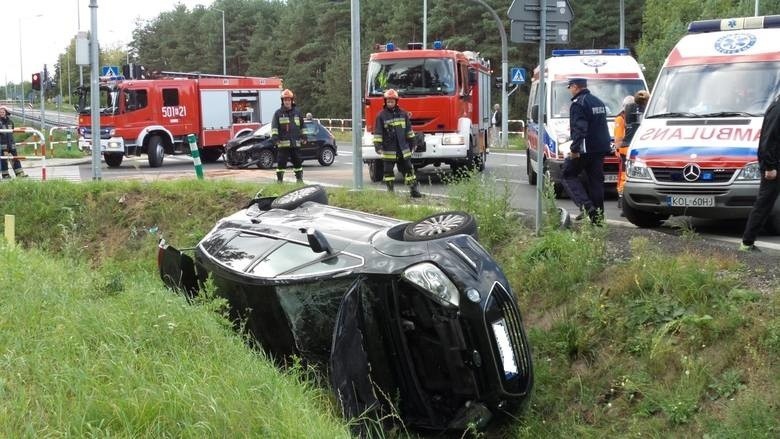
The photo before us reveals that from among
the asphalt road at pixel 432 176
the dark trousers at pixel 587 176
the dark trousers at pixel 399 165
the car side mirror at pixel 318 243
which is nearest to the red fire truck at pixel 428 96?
the asphalt road at pixel 432 176

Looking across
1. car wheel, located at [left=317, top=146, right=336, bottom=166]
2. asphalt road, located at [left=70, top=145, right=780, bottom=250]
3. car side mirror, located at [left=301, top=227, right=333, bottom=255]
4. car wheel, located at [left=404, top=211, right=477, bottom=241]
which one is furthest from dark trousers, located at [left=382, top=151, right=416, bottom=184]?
car wheel, located at [left=317, top=146, right=336, bottom=166]

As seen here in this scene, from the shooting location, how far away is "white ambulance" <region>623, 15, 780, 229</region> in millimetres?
8805

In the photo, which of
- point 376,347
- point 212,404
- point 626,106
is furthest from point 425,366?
point 626,106

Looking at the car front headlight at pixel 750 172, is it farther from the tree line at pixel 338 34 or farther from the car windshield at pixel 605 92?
the tree line at pixel 338 34

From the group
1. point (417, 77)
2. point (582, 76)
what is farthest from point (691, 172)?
point (417, 77)

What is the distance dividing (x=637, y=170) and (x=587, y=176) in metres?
0.56

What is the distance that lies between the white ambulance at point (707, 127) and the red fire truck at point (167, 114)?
18.1 m

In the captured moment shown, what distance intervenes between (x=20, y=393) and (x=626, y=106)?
9.66 metres

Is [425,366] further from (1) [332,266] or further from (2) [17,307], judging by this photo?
(2) [17,307]

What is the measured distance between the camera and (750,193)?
28.6ft

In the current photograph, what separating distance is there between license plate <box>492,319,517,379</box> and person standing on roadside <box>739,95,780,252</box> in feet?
11.2

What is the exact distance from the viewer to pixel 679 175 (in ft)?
29.4

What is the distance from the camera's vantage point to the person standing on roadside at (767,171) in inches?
295

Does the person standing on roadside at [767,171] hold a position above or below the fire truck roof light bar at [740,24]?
below
